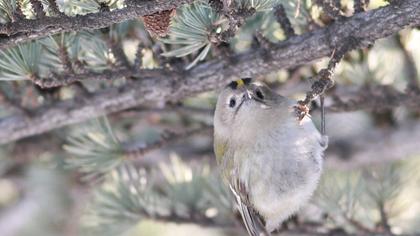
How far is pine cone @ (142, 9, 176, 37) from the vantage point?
1.24 meters

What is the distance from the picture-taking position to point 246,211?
5.80 ft

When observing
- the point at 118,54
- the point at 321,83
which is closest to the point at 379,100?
the point at 321,83

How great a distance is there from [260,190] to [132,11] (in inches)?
27.3

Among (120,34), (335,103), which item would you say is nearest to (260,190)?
(335,103)

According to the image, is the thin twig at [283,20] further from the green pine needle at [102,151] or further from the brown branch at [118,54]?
the green pine needle at [102,151]

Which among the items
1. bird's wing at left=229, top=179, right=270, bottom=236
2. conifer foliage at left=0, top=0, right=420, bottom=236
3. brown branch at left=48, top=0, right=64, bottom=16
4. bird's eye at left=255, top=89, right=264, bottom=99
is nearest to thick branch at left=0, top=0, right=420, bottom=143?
conifer foliage at left=0, top=0, right=420, bottom=236

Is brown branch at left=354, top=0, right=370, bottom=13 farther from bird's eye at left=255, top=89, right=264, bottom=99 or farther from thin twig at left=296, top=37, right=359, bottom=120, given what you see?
bird's eye at left=255, top=89, right=264, bottom=99

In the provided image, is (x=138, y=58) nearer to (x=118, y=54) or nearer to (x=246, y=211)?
(x=118, y=54)

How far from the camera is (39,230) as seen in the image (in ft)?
9.18

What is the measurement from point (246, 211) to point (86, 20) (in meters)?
0.77

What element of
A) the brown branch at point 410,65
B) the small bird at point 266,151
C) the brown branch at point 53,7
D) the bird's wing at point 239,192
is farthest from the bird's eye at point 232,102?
the brown branch at point 53,7

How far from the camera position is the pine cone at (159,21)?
1.24 metres

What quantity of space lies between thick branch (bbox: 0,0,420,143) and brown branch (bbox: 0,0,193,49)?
0.36 metres

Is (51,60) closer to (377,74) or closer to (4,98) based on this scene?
(4,98)
